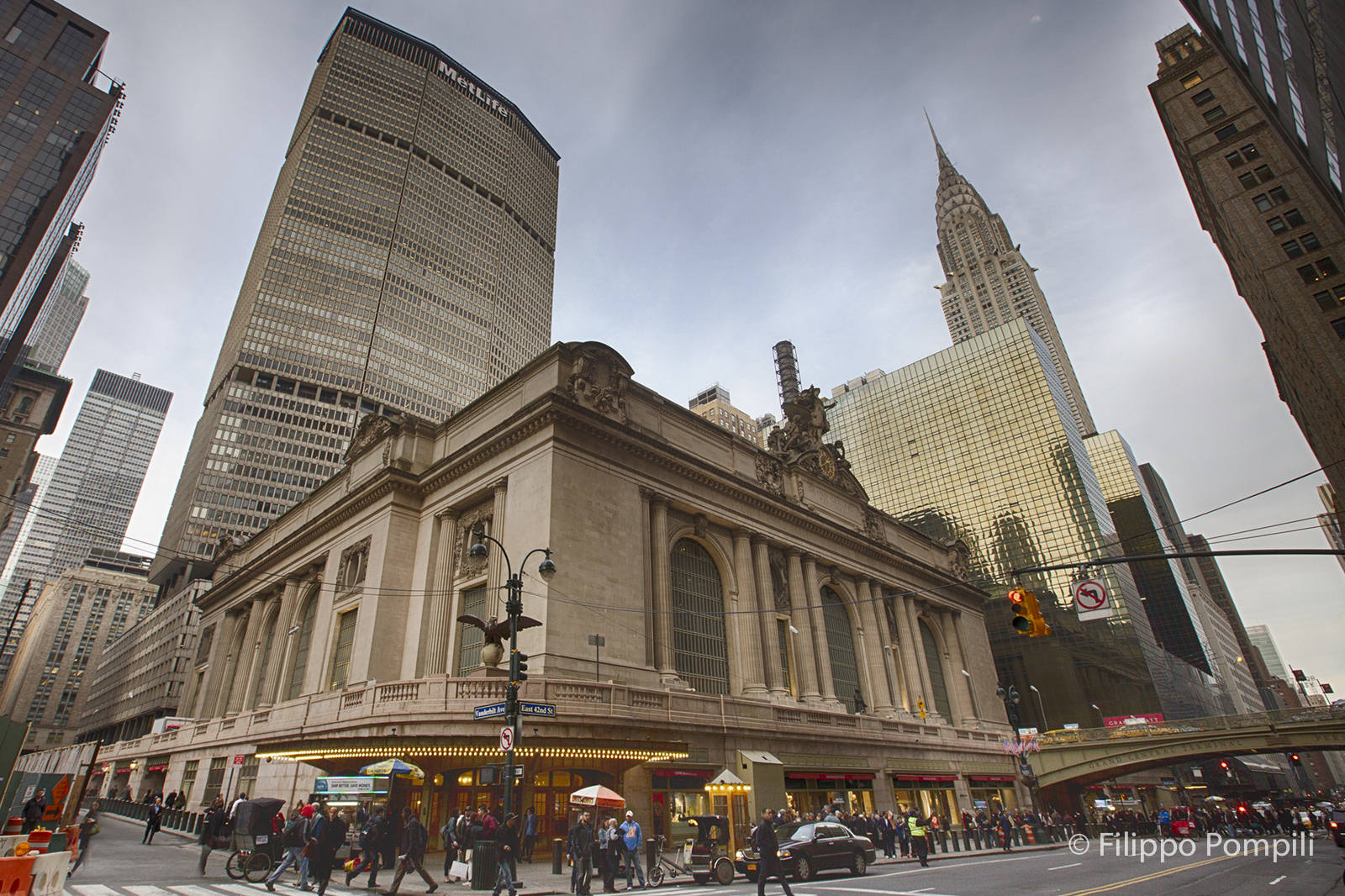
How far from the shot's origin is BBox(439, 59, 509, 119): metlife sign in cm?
13538

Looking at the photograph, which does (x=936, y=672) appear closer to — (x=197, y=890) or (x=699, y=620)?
(x=699, y=620)

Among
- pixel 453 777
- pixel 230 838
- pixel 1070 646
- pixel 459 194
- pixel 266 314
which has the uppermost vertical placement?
pixel 459 194

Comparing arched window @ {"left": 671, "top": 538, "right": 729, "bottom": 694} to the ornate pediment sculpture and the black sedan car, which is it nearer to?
the ornate pediment sculpture

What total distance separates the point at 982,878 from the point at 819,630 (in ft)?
73.2

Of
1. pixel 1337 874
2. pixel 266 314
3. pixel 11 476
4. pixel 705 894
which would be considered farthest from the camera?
pixel 266 314

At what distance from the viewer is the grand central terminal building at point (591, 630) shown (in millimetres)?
22172

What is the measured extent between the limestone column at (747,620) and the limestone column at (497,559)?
1244cm

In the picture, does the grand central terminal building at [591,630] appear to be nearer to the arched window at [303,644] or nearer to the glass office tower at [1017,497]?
the arched window at [303,644]

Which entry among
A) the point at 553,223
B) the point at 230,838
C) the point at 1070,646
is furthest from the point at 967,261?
the point at 230,838

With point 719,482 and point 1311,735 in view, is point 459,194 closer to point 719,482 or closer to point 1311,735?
point 719,482

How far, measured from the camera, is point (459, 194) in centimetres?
12038

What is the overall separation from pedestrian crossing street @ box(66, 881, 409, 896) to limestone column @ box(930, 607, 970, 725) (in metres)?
43.6

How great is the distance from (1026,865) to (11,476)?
376 ft

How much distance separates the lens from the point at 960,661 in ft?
170
